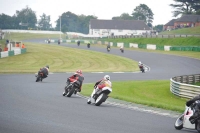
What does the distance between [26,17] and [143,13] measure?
189 ft

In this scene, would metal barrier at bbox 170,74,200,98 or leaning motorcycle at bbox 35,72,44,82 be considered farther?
leaning motorcycle at bbox 35,72,44,82

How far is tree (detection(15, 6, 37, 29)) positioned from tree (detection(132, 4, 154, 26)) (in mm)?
48989

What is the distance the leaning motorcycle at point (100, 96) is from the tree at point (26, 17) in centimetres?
14207

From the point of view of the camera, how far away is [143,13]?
18988cm

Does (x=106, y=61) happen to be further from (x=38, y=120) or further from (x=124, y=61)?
(x=38, y=120)

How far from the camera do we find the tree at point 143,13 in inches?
7334

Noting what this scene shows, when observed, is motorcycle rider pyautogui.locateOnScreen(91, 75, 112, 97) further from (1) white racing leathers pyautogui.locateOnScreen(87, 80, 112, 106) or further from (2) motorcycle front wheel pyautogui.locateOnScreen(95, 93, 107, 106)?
(2) motorcycle front wheel pyautogui.locateOnScreen(95, 93, 107, 106)

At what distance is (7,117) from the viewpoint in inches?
463

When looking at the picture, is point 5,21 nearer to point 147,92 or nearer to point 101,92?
point 147,92

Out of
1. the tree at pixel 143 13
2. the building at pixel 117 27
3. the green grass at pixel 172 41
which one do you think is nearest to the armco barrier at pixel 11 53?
the green grass at pixel 172 41

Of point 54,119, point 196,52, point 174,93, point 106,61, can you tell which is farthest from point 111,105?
point 196,52

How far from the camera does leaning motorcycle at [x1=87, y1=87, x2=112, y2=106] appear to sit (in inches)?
620

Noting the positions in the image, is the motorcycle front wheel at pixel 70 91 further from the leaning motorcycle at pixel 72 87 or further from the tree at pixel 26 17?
the tree at pixel 26 17

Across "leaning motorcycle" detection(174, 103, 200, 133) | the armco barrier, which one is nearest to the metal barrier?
"leaning motorcycle" detection(174, 103, 200, 133)
